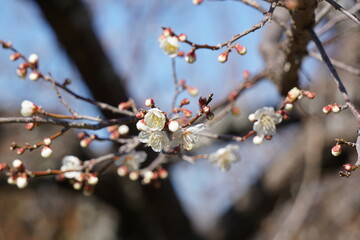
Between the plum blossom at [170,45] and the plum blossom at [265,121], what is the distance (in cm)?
26

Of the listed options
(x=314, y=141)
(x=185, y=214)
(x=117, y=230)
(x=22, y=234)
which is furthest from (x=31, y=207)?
(x=314, y=141)

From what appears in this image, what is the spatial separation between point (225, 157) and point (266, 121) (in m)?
0.30

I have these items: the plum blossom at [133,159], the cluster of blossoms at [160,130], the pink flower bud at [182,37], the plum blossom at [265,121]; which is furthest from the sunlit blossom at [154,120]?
the plum blossom at [133,159]

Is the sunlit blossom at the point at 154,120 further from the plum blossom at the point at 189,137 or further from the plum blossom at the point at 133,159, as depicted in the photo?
the plum blossom at the point at 133,159

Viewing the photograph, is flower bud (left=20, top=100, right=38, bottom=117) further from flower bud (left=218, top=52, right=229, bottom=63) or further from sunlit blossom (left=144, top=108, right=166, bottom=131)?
flower bud (left=218, top=52, right=229, bottom=63)

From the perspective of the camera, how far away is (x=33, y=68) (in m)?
1.18

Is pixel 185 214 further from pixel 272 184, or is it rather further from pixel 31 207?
pixel 31 207

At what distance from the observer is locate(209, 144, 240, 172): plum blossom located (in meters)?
1.31

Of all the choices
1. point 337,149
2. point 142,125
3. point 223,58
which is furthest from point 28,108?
point 337,149

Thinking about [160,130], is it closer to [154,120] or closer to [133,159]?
[154,120]

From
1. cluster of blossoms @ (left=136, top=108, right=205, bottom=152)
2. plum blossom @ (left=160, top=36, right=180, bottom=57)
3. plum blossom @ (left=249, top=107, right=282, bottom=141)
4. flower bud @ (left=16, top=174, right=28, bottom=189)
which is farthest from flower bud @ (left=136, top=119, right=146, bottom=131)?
flower bud @ (left=16, top=174, right=28, bottom=189)

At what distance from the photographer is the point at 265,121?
1059 mm

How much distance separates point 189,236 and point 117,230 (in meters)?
0.56

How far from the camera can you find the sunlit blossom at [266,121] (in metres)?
1.03
